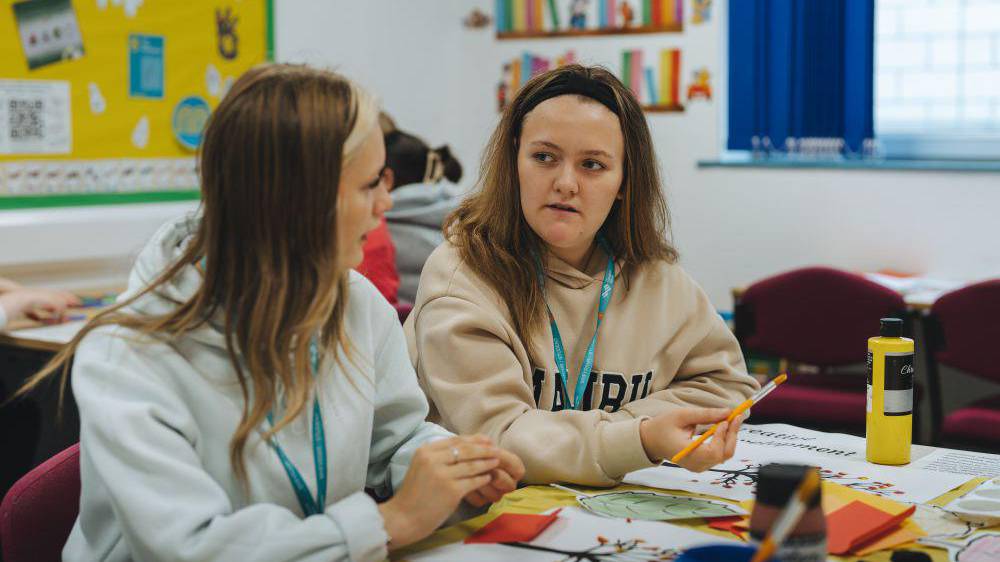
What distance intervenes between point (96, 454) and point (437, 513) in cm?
38

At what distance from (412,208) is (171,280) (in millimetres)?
2315

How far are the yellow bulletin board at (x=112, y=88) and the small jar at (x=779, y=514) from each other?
2.78 m

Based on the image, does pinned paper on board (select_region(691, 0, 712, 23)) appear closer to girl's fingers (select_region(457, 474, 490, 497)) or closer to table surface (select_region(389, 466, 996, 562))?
table surface (select_region(389, 466, 996, 562))

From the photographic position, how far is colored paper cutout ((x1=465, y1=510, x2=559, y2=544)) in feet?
4.18

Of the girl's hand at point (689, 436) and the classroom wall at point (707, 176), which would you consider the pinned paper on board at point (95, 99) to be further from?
the girl's hand at point (689, 436)

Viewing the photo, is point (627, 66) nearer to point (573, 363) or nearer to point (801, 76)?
point (801, 76)

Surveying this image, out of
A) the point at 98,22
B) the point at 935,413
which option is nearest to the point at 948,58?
the point at 935,413

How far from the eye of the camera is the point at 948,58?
4.24m

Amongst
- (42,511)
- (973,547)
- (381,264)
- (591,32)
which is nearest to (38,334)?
(381,264)

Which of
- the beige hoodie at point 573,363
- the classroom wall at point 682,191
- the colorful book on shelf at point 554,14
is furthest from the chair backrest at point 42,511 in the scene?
the colorful book on shelf at point 554,14

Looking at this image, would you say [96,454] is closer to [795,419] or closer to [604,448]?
[604,448]

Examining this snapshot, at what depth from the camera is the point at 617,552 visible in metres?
1.22

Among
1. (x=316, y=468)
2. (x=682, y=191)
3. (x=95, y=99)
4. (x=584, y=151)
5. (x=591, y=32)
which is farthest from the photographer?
(x=591, y=32)

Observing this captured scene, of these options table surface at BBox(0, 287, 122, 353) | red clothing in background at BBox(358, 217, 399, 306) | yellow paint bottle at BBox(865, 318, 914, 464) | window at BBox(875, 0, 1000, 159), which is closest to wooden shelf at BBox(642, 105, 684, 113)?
window at BBox(875, 0, 1000, 159)
